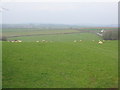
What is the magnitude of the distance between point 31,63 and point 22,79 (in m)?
2.48

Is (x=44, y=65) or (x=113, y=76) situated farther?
(x=44, y=65)

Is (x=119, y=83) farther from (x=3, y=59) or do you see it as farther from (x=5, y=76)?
(x=3, y=59)

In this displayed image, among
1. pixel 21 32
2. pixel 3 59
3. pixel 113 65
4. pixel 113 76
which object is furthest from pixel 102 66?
pixel 21 32

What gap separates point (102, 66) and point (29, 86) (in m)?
4.18

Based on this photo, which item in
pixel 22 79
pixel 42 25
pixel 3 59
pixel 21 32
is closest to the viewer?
pixel 22 79

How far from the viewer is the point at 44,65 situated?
970 cm

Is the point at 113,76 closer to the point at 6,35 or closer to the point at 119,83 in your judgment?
the point at 119,83

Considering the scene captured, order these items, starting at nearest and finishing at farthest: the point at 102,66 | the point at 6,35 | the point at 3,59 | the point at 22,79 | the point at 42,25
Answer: the point at 22,79 → the point at 102,66 → the point at 3,59 → the point at 6,35 → the point at 42,25

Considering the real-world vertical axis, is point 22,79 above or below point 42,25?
below

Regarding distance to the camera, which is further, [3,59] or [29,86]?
[3,59]

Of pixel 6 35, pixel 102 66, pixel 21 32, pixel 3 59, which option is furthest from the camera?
pixel 21 32

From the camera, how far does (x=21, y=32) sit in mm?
31703

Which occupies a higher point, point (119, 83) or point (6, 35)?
point (6, 35)

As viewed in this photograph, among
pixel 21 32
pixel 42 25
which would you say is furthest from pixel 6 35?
pixel 42 25
